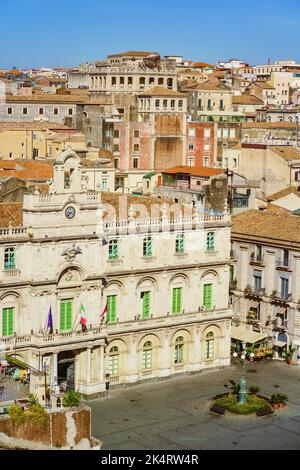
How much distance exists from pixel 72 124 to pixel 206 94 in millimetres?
33451

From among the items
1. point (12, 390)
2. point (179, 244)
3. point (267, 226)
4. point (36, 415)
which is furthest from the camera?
point (267, 226)

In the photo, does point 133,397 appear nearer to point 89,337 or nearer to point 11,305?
point 89,337

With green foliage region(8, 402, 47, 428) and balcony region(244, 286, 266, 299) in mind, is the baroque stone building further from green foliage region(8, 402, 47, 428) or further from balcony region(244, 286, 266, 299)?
green foliage region(8, 402, 47, 428)

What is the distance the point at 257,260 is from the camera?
68.8m

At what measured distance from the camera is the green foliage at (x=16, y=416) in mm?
43562

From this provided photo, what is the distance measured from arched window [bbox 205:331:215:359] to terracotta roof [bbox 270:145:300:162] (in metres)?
31.9

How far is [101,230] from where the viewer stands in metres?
58.2

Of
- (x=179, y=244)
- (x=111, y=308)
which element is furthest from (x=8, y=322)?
(x=179, y=244)

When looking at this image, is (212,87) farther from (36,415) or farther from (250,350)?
(36,415)

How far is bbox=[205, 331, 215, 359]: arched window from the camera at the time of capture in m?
64.5

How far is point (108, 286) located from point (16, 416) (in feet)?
55.2
